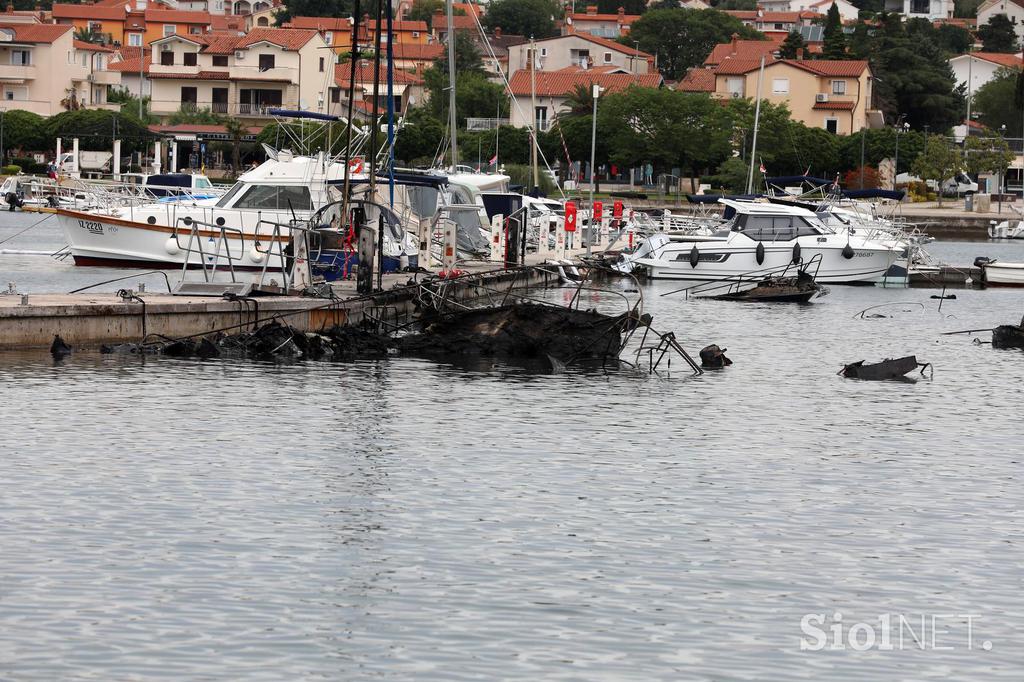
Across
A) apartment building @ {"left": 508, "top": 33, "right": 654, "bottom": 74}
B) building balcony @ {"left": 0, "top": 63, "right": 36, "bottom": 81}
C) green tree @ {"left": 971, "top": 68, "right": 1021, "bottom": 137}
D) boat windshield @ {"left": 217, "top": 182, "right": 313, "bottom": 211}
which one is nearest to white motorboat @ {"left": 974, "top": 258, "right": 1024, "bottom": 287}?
boat windshield @ {"left": 217, "top": 182, "right": 313, "bottom": 211}

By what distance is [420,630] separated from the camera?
38.9 ft

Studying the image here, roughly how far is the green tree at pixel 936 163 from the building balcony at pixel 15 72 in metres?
62.0

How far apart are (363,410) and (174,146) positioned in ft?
258

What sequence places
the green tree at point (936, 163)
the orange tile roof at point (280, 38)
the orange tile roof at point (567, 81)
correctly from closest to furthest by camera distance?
the green tree at point (936, 163)
the orange tile roof at point (280, 38)
the orange tile roof at point (567, 81)

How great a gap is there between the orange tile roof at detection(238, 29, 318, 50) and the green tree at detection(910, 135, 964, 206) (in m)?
43.6

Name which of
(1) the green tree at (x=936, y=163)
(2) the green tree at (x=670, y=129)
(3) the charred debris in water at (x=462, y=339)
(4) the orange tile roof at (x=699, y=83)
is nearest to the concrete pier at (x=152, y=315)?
(3) the charred debris in water at (x=462, y=339)

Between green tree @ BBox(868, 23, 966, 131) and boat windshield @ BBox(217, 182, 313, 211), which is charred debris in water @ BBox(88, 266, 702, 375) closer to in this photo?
boat windshield @ BBox(217, 182, 313, 211)

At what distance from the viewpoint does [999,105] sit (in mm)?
140125

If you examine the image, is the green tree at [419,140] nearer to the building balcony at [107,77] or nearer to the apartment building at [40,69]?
the apartment building at [40,69]

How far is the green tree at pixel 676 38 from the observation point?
15650 centimetres

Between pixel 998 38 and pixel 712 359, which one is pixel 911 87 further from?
pixel 712 359

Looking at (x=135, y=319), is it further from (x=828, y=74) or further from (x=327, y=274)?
(x=828, y=74)

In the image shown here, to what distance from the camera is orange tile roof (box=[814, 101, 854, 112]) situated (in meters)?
116

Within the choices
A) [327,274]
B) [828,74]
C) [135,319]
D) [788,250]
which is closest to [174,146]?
[828,74]
